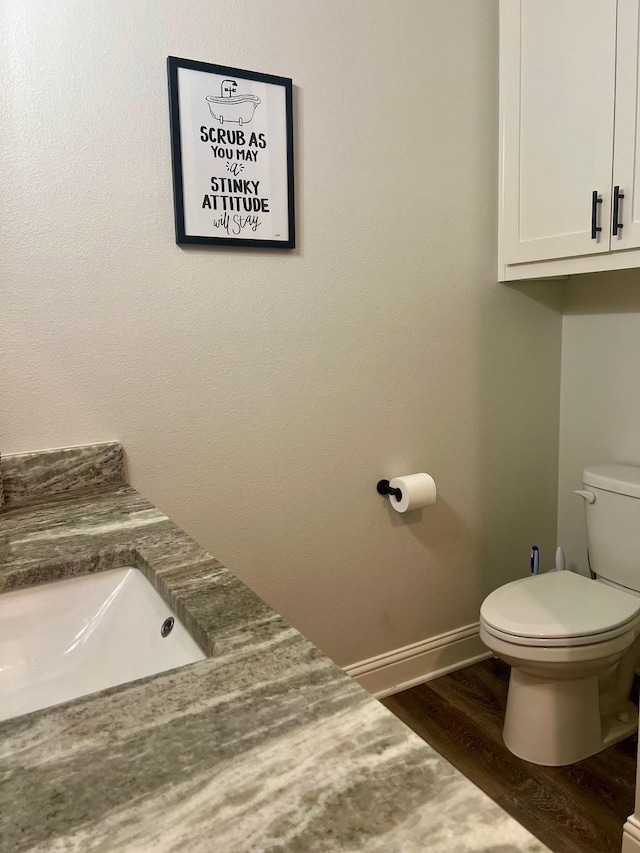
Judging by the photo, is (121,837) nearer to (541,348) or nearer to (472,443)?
(472,443)

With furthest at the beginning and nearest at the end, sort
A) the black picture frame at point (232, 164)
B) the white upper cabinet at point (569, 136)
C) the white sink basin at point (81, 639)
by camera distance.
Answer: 1. the white upper cabinet at point (569, 136)
2. the black picture frame at point (232, 164)
3. the white sink basin at point (81, 639)

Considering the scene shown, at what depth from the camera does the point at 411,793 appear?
50 cm

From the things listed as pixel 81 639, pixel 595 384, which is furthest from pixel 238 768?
pixel 595 384

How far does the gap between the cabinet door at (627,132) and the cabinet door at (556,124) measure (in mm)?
25

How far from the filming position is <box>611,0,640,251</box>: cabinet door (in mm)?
1634

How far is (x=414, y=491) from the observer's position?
1.97m

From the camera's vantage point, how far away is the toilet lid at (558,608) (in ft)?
5.69

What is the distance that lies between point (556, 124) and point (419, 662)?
1.76 m

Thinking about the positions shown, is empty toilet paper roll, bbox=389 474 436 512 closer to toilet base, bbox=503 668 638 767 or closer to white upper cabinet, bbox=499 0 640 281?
toilet base, bbox=503 668 638 767

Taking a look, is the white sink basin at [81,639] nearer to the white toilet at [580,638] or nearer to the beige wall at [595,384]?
the white toilet at [580,638]

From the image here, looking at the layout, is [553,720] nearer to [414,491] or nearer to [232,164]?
[414,491]

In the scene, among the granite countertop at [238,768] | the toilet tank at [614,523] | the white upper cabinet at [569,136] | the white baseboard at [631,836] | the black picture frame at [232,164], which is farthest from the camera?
the toilet tank at [614,523]

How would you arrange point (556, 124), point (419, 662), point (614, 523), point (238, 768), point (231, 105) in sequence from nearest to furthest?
1. point (238, 768)
2. point (231, 105)
3. point (556, 124)
4. point (614, 523)
5. point (419, 662)

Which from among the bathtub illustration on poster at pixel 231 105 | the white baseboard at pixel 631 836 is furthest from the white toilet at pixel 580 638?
the bathtub illustration on poster at pixel 231 105
